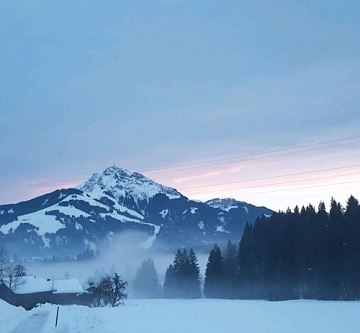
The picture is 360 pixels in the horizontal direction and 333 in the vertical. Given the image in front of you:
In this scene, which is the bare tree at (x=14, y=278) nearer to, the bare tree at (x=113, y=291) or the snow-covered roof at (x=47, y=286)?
the snow-covered roof at (x=47, y=286)

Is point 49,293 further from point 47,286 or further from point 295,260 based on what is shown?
point 295,260

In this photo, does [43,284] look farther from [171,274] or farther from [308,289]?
[308,289]

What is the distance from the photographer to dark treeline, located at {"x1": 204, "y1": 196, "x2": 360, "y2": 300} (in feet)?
207

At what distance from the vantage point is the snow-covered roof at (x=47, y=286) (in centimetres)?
10312

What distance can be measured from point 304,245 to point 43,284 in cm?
6131

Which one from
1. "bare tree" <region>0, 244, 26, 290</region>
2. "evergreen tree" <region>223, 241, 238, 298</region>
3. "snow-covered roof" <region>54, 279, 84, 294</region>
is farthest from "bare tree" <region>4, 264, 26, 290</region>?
"evergreen tree" <region>223, 241, 238, 298</region>

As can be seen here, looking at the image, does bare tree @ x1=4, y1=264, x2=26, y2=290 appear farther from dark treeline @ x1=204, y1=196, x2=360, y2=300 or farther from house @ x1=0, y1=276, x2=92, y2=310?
dark treeline @ x1=204, y1=196, x2=360, y2=300

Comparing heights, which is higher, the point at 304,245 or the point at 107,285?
the point at 304,245

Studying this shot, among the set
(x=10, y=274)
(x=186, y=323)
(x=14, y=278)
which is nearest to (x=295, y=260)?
(x=186, y=323)

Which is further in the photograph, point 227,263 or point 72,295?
point 72,295

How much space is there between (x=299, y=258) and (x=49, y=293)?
2195 inches

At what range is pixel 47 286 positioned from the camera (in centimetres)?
10625

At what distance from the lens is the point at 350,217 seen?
210 ft

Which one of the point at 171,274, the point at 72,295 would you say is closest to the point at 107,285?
the point at 72,295
